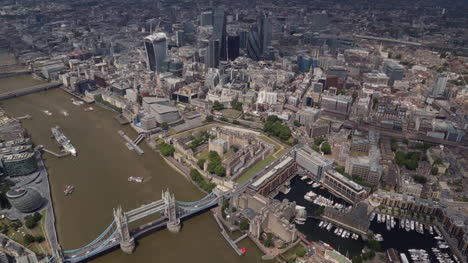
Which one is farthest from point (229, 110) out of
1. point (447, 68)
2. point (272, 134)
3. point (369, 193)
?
point (447, 68)

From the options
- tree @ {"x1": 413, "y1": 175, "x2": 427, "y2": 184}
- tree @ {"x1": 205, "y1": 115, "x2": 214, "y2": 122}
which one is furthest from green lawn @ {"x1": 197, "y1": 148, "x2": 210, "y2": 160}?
tree @ {"x1": 413, "y1": 175, "x2": 427, "y2": 184}

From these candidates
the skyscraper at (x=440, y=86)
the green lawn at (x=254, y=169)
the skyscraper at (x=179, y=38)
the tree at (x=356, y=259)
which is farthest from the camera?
the skyscraper at (x=179, y=38)

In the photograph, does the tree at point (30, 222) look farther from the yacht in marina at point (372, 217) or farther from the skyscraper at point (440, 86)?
the skyscraper at point (440, 86)

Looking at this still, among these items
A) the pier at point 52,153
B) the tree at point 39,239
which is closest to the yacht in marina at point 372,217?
the tree at point 39,239

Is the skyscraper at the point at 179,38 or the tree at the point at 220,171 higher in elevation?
the skyscraper at the point at 179,38

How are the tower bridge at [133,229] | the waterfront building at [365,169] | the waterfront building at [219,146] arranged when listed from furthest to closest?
the waterfront building at [219,146]
the waterfront building at [365,169]
the tower bridge at [133,229]

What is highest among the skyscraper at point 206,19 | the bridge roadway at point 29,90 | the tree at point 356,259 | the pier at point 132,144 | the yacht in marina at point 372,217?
the skyscraper at point 206,19
